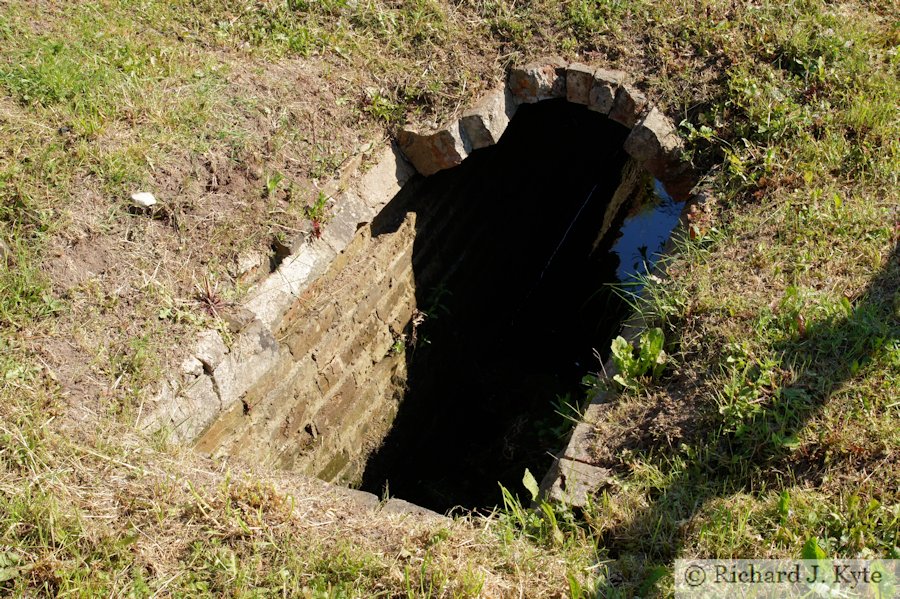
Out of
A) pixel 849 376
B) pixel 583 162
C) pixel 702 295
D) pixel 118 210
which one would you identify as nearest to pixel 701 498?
pixel 849 376

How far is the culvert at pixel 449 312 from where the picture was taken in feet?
13.7

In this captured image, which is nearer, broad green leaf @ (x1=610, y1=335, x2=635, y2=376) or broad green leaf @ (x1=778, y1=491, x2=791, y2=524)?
broad green leaf @ (x1=778, y1=491, x2=791, y2=524)

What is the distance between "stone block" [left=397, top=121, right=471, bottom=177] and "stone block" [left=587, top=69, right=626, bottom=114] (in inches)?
36.0

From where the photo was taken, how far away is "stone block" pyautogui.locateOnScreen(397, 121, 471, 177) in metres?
4.89

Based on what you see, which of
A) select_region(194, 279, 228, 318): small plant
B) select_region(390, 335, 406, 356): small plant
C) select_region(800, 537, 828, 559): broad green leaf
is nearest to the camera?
select_region(800, 537, 828, 559): broad green leaf

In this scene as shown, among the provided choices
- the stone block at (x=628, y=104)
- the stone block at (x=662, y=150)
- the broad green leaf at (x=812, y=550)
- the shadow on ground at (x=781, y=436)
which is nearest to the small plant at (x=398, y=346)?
the stone block at (x=662, y=150)

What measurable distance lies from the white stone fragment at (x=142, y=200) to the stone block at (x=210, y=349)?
79 centimetres

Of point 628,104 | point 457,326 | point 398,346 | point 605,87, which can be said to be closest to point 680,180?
point 628,104

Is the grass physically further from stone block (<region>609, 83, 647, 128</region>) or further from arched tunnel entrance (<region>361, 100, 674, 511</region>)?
arched tunnel entrance (<region>361, 100, 674, 511</region>)

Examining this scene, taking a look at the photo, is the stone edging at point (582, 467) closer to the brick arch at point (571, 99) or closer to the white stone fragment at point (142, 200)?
the brick arch at point (571, 99)

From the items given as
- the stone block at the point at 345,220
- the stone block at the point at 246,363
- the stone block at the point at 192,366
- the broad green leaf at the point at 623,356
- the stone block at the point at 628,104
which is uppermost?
the stone block at the point at 628,104

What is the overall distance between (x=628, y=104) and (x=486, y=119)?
3.10 ft

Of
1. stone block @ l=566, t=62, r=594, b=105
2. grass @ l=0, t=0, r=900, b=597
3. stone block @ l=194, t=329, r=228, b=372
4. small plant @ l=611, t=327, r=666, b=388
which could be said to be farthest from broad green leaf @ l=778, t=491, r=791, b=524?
stone block @ l=566, t=62, r=594, b=105

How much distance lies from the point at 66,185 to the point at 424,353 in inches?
106
